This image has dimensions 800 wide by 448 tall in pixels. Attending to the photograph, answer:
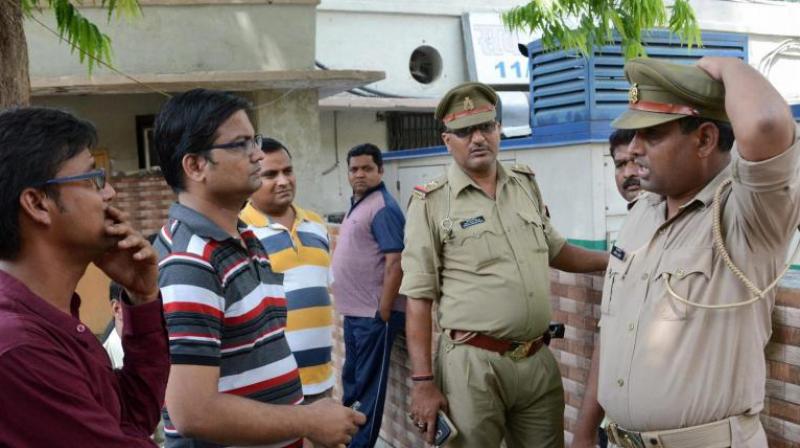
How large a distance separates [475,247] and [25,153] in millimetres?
1981

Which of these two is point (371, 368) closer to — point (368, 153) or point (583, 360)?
point (368, 153)

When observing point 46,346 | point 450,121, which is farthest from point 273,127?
point 46,346

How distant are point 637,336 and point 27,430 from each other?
60.0 inches

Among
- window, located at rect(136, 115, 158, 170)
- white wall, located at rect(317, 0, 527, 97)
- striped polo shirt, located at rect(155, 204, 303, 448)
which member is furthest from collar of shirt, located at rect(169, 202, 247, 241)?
white wall, located at rect(317, 0, 527, 97)

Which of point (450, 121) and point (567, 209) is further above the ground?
point (450, 121)

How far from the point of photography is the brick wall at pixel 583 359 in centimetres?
227

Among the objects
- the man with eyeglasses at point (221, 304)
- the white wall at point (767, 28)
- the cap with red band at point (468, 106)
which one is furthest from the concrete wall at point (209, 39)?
the white wall at point (767, 28)

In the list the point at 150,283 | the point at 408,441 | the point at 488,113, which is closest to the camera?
the point at 150,283

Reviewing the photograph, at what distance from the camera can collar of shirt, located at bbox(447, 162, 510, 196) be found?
334cm

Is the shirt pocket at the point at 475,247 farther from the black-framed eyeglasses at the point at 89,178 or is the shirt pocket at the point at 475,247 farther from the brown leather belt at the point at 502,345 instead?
the black-framed eyeglasses at the point at 89,178

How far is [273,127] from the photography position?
8.80m

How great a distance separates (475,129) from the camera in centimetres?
341

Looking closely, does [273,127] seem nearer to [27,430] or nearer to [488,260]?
[488,260]

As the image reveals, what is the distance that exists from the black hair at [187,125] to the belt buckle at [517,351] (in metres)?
1.53
